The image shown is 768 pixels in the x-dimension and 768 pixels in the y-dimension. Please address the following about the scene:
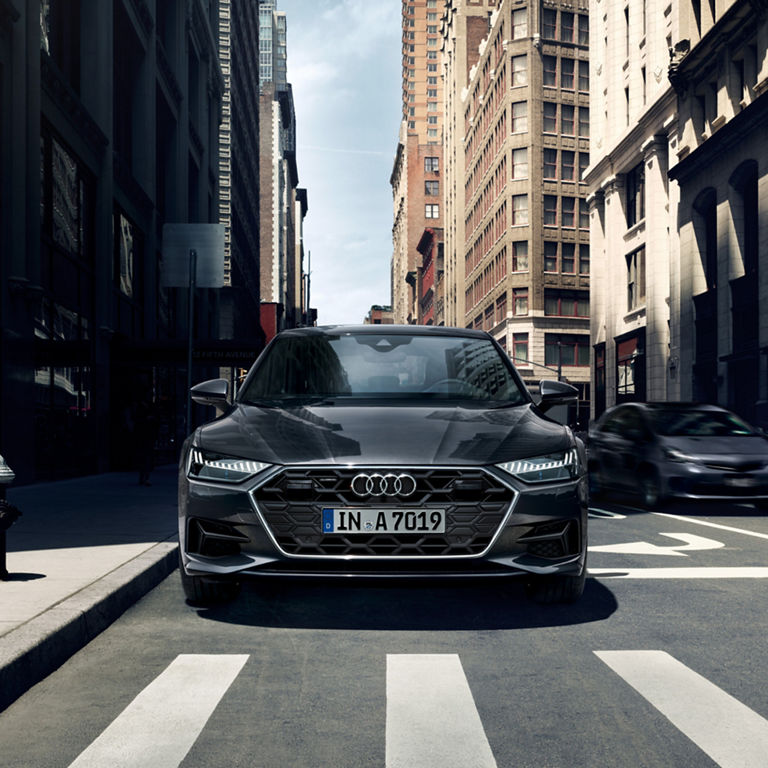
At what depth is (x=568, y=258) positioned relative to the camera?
66375mm

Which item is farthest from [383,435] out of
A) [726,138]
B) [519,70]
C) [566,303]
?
[519,70]

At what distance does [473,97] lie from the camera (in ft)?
283

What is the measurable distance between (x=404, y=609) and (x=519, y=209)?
62764mm

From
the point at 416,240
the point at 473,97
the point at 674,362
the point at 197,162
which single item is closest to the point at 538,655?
the point at 674,362

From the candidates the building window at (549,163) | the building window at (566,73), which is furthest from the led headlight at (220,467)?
the building window at (566,73)

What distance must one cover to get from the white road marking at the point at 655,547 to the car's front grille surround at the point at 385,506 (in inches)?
157

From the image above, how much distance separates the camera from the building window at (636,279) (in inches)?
1702

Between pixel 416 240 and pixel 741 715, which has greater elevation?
pixel 416 240

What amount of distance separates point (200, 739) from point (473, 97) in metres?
87.3

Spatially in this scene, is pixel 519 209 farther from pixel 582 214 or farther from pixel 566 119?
pixel 566 119

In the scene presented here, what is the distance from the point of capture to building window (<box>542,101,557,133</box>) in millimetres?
66681

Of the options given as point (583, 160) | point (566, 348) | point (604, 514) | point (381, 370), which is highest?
point (583, 160)

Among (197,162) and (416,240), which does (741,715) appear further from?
(416,240)

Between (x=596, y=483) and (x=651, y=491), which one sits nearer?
(x=651, y=491)
